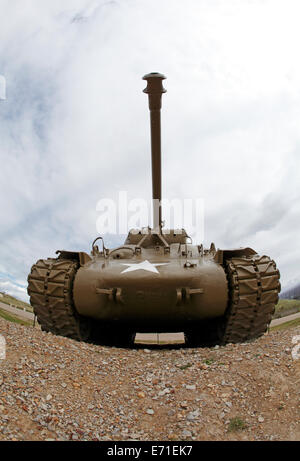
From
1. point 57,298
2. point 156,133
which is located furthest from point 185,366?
point 156,133

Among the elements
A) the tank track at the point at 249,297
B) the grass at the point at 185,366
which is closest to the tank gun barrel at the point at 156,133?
the tank track at the point at 249,297

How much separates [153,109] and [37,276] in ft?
14.7

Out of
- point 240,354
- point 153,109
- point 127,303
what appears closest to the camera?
point 240,354

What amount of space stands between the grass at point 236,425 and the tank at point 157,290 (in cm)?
300

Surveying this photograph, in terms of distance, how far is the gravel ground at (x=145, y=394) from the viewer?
16.0ft

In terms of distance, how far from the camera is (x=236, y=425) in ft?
16.2

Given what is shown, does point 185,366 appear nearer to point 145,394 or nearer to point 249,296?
point 145,394

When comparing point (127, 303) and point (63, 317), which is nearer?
point (127, 303)

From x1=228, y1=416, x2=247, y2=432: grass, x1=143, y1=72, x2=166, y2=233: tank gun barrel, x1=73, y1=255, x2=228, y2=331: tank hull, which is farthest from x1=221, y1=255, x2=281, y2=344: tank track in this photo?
x1=228, y1=416, x2=247, y2=432: grass

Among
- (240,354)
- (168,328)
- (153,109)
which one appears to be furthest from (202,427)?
(153,109)

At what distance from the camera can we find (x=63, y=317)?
8.79 m
